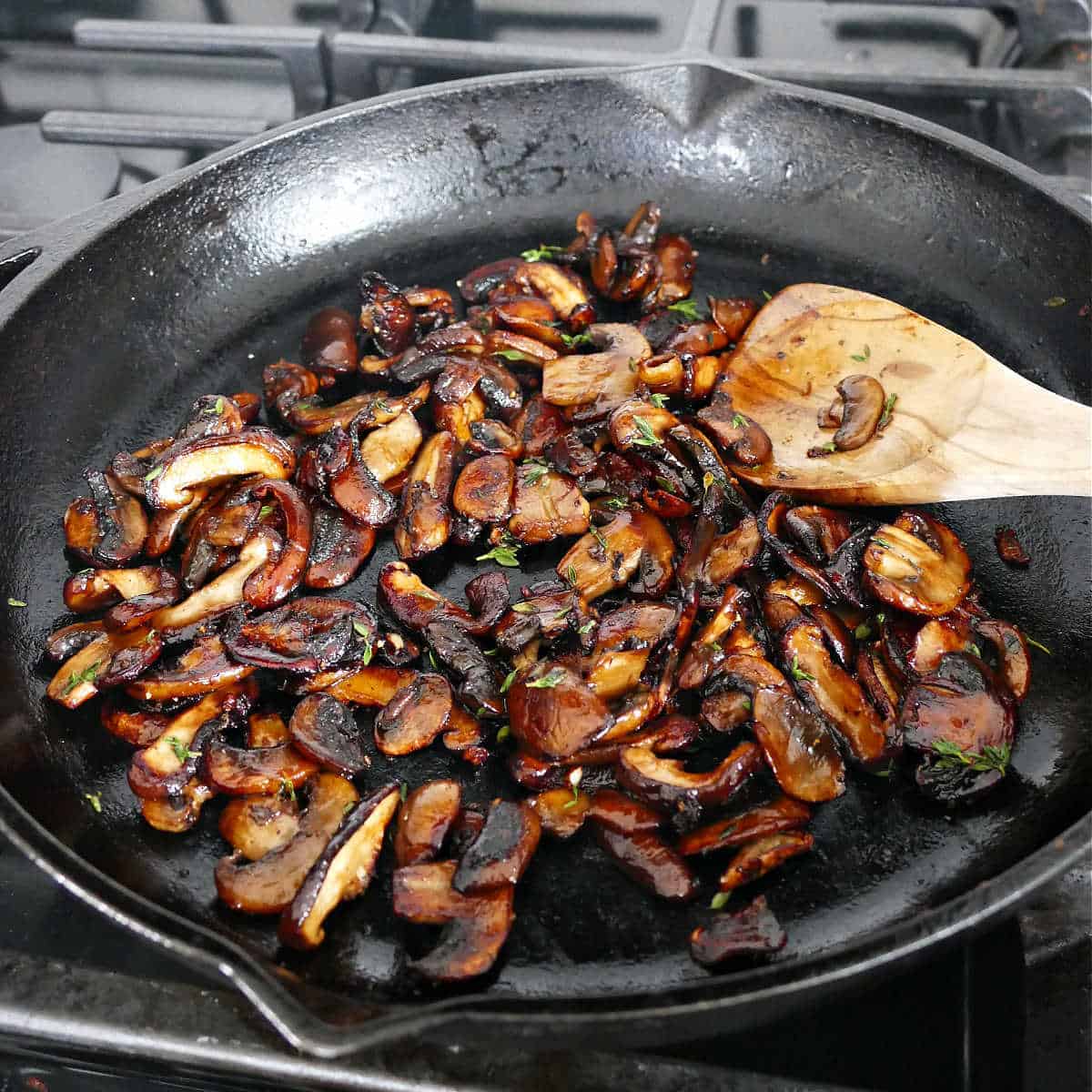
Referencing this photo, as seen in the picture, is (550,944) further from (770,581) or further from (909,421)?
(909,421)

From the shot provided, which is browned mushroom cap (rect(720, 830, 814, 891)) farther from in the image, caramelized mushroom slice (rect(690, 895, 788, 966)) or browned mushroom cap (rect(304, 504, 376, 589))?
browned mushroom cap (rect(304, 504, 376, 589))

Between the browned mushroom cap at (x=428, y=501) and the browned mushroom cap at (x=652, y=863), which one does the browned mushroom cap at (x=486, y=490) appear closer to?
the browned mushroom cap at (x=428, y=501)

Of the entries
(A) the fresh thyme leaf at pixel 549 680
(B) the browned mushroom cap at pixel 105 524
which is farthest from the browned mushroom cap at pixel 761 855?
(B) the browned mushroom cap at pixel 105 524

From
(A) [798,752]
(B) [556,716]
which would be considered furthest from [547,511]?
(A) [798,752]

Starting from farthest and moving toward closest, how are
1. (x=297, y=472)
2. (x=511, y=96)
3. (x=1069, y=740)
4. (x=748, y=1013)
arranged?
(x=511, y=96) → (x=297, y=472) → (x=1069, y=740) → (x=748, y=1013)

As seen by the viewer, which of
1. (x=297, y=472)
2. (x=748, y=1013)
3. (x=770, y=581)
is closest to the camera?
(x=748, y=1013)

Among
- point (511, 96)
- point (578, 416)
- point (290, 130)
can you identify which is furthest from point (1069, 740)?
point (290, 130)
